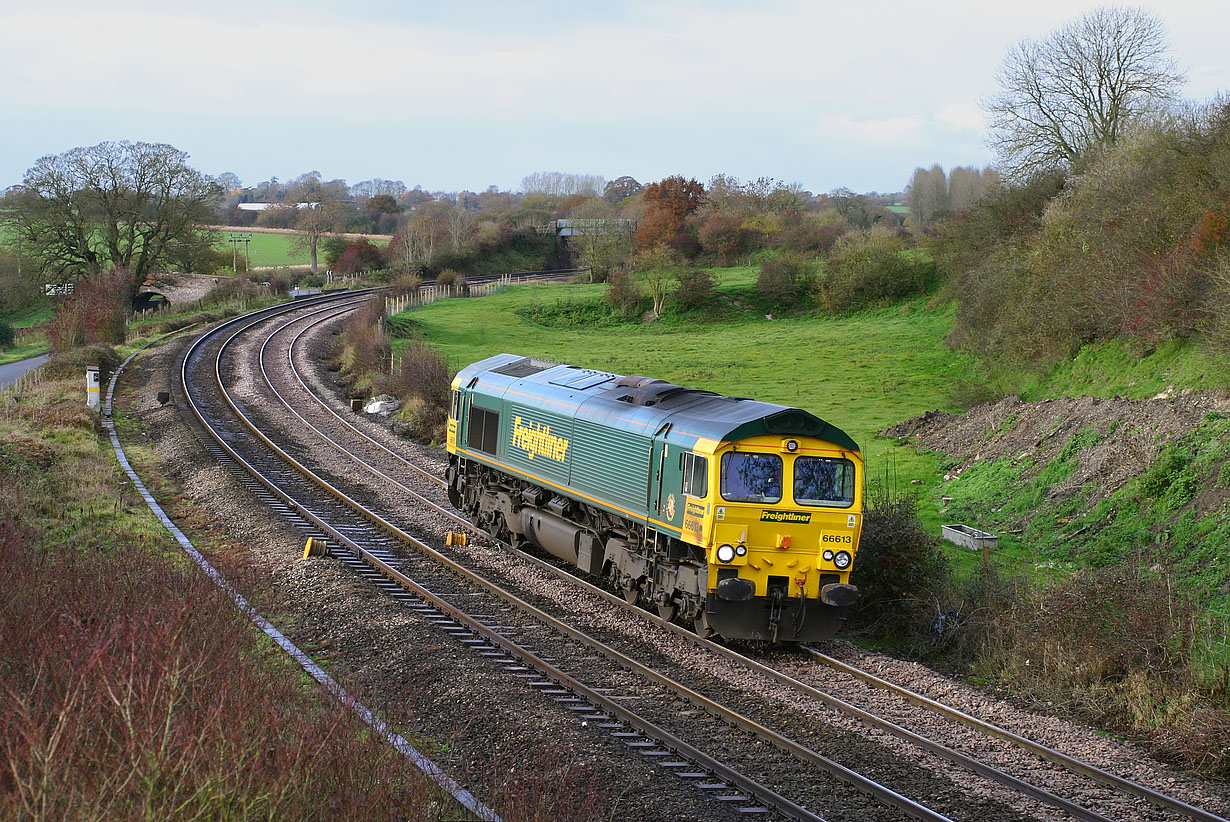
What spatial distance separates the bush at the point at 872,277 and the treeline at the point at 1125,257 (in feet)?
56.1

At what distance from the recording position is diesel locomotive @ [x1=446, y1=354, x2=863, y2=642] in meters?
13.0

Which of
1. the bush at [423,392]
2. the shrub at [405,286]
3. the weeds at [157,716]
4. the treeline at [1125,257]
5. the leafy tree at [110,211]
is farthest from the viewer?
the shrub at [405,286]

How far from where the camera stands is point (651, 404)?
15.0 metres

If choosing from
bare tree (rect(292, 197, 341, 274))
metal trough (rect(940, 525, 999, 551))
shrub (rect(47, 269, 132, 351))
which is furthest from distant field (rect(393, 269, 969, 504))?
bare tree (rect(292, 197, 341, 274))

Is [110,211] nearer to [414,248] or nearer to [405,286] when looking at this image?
[405,286]

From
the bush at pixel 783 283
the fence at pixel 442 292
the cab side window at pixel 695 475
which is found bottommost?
the cab side window at pixel 695 475

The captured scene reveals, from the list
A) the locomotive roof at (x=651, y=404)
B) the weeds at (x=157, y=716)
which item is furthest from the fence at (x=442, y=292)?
the weeds at (x=157, y=716)

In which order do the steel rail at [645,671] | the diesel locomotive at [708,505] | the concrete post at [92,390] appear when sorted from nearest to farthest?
the steel rail at [645,671]
the diesel locomotive at [708,505]
the concrete post at [92,390]

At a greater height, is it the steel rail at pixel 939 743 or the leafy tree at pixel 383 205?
the leafy tree at pixel 383 205

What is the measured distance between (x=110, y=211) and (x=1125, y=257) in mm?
51458

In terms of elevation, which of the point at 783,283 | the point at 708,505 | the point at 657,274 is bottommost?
the point at 708,505

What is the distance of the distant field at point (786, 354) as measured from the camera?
3170cm

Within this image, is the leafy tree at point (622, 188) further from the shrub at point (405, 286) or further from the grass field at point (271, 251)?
the shrub at point (405, 286)

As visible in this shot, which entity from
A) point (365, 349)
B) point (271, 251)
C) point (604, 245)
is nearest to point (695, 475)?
point (365, 349)
